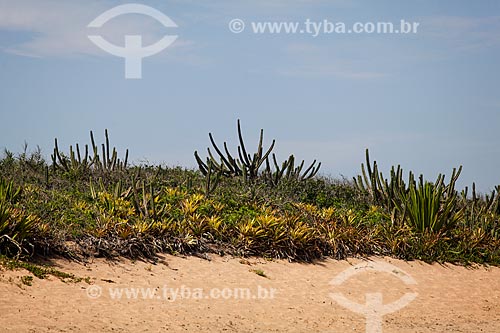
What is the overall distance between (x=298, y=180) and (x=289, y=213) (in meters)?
4.06

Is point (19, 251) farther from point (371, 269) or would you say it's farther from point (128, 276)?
point (371, 269)

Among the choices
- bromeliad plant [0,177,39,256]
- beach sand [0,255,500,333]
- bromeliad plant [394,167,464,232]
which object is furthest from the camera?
bromeliad plant [394,167,464,232]

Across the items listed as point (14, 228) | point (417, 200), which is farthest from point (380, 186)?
point (14, 228)

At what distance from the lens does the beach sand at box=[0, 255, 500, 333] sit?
33.3 feet
